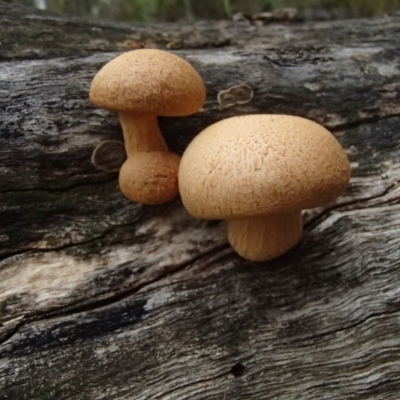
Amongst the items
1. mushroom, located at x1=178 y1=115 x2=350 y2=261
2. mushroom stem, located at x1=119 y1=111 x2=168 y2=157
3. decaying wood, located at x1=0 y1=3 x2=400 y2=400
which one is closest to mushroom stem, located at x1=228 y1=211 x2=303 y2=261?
decaying wood, located at x1=0 y1=3 x2=400 y2=400

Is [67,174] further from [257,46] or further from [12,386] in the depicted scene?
[257,46]

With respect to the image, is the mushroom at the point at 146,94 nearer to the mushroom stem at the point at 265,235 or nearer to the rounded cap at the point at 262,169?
the rounded cap at the point at 262,169

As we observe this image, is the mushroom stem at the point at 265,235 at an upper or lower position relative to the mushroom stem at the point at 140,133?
lower

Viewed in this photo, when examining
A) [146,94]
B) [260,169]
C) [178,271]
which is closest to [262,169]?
[260,169]

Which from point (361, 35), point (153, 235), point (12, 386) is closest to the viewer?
point (12, 386)

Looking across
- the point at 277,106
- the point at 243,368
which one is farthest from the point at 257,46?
the point at 243,368

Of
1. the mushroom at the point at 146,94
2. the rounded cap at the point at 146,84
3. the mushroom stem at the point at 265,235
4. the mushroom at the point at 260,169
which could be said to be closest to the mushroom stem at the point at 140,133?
the mushroom at the point at 146,94

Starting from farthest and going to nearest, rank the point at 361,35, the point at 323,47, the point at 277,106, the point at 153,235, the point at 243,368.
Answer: the point at 361,35
the point at 323,47
the point at 277,106
the point at 153,235
the point at 243,368

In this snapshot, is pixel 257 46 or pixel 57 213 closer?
pixel 57 213
